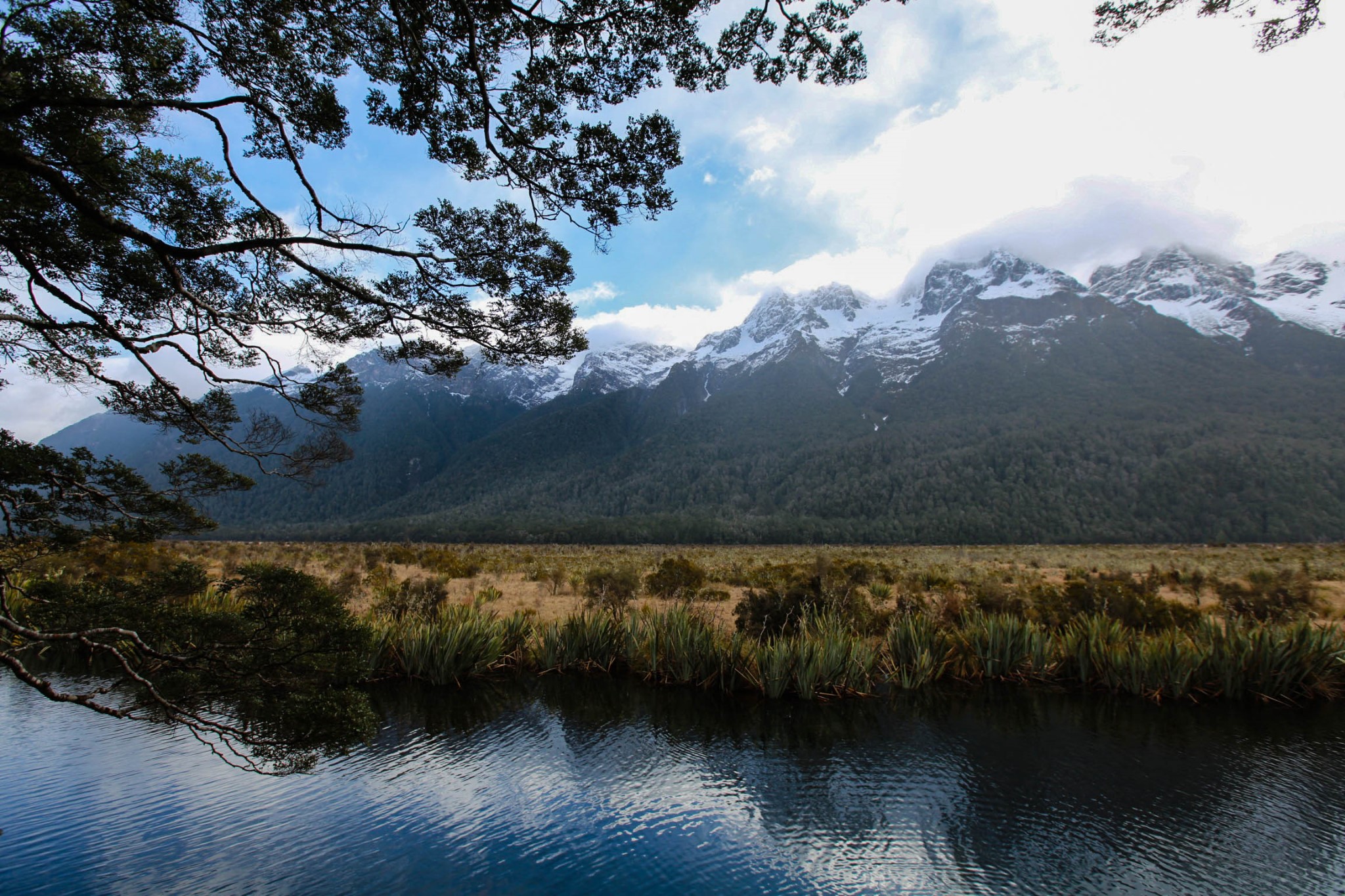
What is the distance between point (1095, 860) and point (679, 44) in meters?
9.30

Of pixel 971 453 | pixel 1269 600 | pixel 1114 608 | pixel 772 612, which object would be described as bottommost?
pixel 1269 600

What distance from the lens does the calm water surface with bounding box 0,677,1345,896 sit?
5.08 meters

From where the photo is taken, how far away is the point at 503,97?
6.39 meters

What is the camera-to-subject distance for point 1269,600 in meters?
13.7

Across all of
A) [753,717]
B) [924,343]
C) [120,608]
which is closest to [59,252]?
[120,608]

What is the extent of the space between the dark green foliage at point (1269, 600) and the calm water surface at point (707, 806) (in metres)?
5.07

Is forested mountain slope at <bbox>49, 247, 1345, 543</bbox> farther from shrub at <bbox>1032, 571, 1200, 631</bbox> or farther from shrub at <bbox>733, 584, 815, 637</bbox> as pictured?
shrub at <bbox>1032, 571, 1200, 631</bbox>

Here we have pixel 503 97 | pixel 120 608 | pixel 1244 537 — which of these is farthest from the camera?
pixel 1244 537

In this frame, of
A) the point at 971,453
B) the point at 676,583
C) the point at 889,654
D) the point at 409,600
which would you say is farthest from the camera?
the point at 971,453

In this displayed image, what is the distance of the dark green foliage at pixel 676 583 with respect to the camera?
63.3ft

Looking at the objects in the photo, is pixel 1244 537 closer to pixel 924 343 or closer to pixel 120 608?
pixel 120 608

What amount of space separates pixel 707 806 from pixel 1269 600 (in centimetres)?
1603

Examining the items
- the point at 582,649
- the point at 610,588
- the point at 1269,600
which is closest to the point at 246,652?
the point at 582,649

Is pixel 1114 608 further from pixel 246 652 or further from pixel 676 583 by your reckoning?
pixel 246 652
